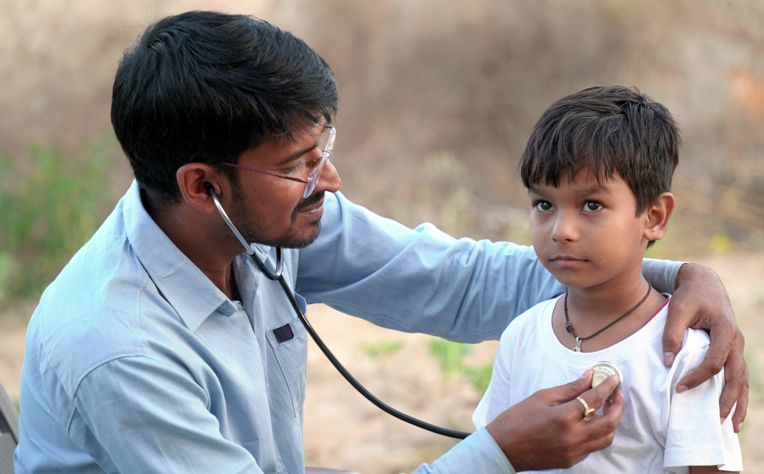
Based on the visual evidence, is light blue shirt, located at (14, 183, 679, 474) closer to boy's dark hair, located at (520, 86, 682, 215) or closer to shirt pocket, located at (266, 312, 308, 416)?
shirt pocket, located at (266, 312, 308, 416)

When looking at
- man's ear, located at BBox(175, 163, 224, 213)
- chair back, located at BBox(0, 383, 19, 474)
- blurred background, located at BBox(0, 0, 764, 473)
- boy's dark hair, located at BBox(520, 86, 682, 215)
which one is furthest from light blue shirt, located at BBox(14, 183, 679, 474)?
blurred background, located at BBox(0, 0, 764, 473)

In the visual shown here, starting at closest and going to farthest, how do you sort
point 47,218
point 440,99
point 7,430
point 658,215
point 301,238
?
point 658,215, point 301,238, point 7,430, point 47,218, point 440,99

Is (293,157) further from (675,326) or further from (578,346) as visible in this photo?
(675,326)

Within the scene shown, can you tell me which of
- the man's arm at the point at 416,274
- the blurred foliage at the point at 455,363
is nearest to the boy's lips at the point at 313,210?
the man's arm at the point at 416,274

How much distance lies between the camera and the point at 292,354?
6.53 feet

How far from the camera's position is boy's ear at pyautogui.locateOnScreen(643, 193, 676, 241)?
155 cm

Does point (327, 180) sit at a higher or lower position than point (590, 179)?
lower

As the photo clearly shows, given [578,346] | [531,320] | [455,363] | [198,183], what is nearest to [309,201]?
[198,183]

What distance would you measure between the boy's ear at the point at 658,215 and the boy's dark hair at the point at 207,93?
2.49ft

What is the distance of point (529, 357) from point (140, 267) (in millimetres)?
865

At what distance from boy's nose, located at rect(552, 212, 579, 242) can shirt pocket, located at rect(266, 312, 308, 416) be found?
0.80 meters

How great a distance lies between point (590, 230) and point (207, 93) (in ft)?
2.77

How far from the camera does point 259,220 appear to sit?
1.75 metres

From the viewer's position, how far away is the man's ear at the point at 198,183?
167cm
